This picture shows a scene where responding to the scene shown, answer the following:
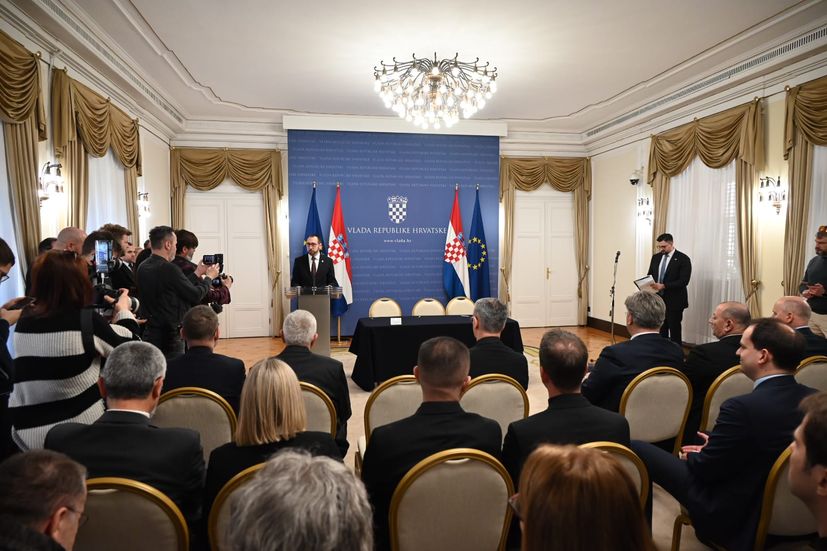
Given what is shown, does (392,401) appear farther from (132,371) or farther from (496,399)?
(132,371)

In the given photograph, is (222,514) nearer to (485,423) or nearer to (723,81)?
(485,423)

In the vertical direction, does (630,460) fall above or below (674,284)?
below

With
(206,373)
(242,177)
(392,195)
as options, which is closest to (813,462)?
(206,373)

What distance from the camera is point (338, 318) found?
844 cm

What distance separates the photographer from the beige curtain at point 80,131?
4.75 metres

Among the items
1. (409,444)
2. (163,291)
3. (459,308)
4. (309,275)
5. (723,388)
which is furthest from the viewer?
(309,275)

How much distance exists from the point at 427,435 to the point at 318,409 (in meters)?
0.95

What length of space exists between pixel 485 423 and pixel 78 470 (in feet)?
4.28

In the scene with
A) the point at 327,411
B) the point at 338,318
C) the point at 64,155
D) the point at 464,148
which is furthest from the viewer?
the point at 464,148

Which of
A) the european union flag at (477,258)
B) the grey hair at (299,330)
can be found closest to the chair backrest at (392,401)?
the grey hair at (299,330)

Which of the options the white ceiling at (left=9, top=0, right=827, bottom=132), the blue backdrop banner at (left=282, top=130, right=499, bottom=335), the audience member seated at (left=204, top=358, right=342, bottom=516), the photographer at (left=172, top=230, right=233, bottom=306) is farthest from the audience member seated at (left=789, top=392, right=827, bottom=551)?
the blue backdrop banner at (left=282, top=130, right=499, bottom=335)

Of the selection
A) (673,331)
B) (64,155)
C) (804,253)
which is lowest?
(673,331)

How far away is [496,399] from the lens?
2764 mm

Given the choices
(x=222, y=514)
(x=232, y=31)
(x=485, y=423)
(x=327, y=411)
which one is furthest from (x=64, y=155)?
(x=485, y=423)
